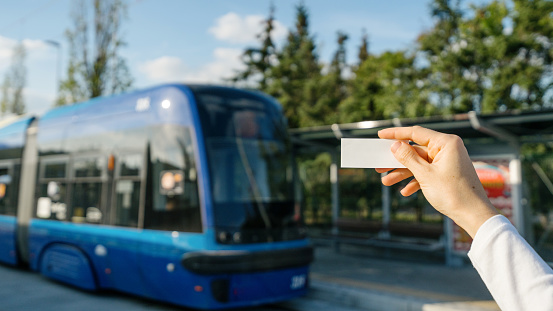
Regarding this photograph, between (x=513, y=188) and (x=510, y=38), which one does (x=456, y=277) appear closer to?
(x=513, y=188)

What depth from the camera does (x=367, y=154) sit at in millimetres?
1038

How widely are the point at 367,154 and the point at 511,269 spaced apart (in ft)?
1.09

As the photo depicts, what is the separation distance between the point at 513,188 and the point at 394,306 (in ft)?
14.3

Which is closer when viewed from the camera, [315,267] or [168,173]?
[168,173]

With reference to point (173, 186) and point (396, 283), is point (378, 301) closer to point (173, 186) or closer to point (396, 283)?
point (396, 283)

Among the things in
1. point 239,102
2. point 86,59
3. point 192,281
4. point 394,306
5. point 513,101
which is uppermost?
point 86,59

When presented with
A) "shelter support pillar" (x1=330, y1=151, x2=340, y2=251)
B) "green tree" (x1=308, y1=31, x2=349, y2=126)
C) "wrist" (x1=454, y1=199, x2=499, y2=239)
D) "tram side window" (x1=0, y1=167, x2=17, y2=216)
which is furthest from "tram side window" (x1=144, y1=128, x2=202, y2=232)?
"green tree" (x1=308, y1=31, x2=349, y2=126)

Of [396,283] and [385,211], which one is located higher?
[385,211]

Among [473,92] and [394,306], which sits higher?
[473,92]

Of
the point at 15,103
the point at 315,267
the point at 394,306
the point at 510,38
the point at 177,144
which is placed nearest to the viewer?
the point at 177,144

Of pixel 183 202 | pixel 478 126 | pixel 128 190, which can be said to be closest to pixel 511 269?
pixel 183 202

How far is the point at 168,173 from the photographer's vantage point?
6316mm

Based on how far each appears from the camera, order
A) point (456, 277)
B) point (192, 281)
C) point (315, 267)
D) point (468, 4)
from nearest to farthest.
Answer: point (192, 281)
point (456, 277)
point (315, 267)
point (468, 4)

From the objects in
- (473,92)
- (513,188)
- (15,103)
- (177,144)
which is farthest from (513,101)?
(15,103)
